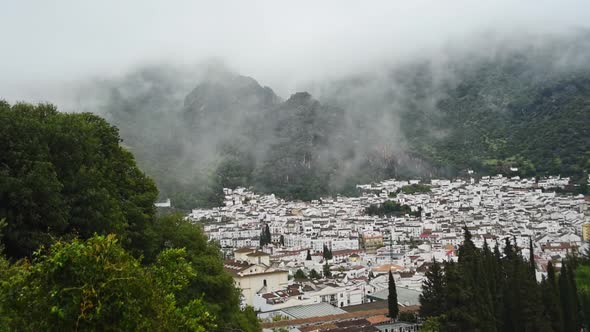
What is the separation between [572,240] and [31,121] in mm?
59423

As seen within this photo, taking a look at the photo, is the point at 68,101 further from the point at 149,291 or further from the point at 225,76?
the point at 149,291

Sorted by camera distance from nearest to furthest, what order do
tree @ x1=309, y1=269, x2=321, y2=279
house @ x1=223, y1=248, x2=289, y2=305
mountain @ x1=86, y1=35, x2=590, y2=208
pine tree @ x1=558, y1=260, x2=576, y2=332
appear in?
pine tree @ x1=558, y1=260, x2=576, y2=332, house @ x1=223, y1=248, x2=289, y2=305, tree @ x1=309, y1=269, x2=321, y2=279, mountain @ x1=86, y1=35, x2=590, y2=208

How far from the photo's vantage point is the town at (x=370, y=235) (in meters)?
38.3

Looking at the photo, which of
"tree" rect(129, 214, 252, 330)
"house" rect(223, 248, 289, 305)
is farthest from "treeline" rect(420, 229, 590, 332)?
"house" rect(223, 248, 289, 305)

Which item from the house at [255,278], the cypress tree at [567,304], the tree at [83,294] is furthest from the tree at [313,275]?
the tree at [83,294]

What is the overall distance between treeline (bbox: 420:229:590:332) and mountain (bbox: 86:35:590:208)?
237 feet

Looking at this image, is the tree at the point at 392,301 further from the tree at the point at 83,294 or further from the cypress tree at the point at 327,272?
the tree at the point at 83,294

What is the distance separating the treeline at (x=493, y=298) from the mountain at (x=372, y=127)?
7232 cm

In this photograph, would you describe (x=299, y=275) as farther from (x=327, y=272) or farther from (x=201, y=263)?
(x=201, y=263)

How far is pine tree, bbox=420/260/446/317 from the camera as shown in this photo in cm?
2444

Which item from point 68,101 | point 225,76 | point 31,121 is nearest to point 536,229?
point 31,121

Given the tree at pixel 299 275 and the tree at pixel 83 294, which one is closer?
the tree at pixel 83 294

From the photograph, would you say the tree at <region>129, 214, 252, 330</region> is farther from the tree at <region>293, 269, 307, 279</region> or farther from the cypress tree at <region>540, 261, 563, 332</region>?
the tree at <region>293, 269, 307, 279</region>

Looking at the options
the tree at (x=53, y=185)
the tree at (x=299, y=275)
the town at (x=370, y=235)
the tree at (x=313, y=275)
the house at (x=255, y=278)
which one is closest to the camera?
the tree at (x=53, y=185)
